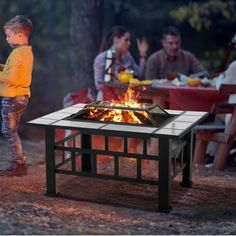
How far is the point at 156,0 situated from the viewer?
423 inches

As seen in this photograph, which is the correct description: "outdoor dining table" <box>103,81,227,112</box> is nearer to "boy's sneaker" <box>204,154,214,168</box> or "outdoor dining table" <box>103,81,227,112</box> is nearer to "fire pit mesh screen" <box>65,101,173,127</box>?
"boy's sneaker" <box>204,154,214,168</box>

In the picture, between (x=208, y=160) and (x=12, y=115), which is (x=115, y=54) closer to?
(x=208, y=160)

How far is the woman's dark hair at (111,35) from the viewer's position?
769cm

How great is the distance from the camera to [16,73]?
5605mm

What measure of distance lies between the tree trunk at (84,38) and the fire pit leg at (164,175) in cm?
387

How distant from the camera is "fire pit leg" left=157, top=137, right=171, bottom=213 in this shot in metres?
4.75

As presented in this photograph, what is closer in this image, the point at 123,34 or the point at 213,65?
the point at 123,34

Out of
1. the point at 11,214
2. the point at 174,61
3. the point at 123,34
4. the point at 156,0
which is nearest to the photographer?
the point at 11,214

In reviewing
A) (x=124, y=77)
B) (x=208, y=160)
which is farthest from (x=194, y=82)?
(x=208, y=160)

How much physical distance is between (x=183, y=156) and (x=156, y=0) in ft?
18.5

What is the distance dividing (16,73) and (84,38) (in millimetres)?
3062

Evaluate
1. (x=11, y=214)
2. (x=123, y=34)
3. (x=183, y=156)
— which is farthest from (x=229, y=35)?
(x=11, y=214)

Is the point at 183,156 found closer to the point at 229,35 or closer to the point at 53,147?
the point at 53,147

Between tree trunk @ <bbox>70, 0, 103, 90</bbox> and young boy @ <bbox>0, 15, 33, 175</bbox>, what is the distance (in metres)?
2.83
